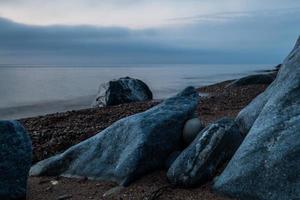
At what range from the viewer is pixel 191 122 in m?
7.22

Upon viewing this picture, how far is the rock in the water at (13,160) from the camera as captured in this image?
599cm

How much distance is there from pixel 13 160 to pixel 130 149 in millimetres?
1731

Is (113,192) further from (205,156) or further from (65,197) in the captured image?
(205,156)

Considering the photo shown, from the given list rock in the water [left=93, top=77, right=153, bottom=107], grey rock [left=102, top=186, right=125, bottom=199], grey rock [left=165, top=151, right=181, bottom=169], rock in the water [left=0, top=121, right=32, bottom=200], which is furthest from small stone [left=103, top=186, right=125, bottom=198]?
rock in the water [left=93, top=77, right=153, bottom=107]

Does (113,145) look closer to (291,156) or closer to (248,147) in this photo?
(248,147)

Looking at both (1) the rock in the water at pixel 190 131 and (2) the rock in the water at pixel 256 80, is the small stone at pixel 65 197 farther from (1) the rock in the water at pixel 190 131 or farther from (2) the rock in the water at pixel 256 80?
(2) the rock in the water at pixel 256 80

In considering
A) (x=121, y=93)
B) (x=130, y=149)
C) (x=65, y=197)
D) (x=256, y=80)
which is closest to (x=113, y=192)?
(x=65, y=197)

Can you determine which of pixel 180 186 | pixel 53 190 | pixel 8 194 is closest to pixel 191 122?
pixel 180 186

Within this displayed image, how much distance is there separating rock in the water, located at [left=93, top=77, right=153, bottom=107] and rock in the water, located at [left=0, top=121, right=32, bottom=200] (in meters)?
12.2

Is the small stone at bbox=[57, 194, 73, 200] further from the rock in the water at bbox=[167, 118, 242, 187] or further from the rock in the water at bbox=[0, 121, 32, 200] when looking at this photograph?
the rock in the water at bbox=[167, 118, 242, 187]

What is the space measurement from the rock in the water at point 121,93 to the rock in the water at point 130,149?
428 inches

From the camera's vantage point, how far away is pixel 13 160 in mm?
6055

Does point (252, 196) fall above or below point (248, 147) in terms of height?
below

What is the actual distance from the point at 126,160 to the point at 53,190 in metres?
1.16
